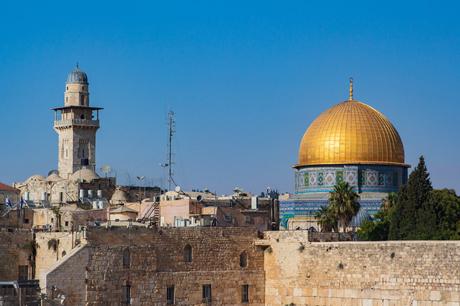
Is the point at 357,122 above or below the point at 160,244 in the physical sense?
above

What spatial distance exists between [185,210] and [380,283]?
35.9 feet

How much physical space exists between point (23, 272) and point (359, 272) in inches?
390

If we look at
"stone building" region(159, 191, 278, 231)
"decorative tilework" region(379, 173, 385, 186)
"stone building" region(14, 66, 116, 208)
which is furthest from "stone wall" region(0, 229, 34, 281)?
"stone building" region(14, 66, 116, 208)

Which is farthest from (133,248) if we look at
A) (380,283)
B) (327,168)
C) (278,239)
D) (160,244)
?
(327,168)

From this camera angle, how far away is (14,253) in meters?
35.1

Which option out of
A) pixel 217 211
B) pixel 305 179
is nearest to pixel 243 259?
pixel 217 211

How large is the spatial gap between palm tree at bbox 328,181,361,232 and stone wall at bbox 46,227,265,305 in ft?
21.9

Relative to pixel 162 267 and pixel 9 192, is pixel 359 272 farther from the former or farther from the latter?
pixel 9 192

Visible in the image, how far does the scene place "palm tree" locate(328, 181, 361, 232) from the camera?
43000 mm

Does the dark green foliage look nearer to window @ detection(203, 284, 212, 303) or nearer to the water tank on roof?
window @ detection(203, 284, 212, 303)

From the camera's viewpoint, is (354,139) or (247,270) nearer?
(247,270)

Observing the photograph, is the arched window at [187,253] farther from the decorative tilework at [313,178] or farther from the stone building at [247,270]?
the decorative tilework at [313,178]

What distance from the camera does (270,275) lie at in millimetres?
36844

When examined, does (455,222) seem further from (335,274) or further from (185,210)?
(185,210)
